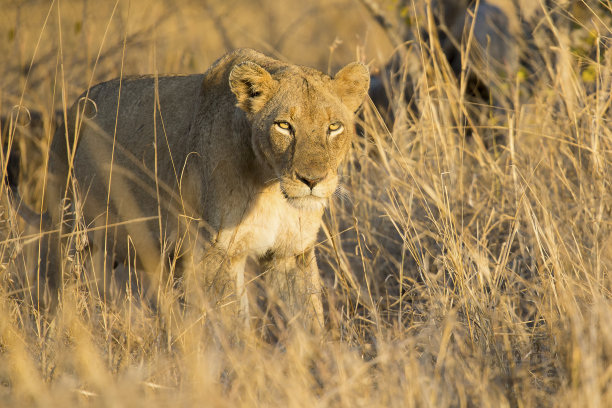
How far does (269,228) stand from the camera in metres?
4.06

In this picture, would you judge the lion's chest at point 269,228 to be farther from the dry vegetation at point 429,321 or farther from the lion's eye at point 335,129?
the lion's eye at point 335,129

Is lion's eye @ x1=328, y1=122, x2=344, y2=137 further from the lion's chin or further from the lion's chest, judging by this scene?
the lion's chest

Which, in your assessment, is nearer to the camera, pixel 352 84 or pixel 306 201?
pixel 306 201

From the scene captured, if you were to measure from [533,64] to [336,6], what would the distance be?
10.9 m

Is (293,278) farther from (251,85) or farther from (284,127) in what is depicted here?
(251,85)

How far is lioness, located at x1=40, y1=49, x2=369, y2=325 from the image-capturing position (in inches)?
147

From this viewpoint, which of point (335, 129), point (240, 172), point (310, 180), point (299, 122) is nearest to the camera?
point (310, 180)

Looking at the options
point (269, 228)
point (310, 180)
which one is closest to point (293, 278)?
point (269, 228)

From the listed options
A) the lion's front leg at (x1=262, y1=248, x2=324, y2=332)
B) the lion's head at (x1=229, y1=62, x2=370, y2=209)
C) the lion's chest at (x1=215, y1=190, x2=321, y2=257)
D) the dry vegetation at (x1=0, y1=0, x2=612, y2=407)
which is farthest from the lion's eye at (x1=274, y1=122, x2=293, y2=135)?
the lion's front leg at (x1=262, y1=248, x2=324, y2=332)

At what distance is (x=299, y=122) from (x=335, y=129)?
0.21 meters

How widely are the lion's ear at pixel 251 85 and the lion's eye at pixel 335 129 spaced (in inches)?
14.1

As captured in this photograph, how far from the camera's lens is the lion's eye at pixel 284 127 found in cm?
374

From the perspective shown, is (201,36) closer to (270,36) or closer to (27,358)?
(270,36)

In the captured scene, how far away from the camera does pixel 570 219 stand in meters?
4.53
